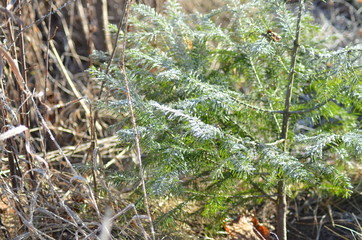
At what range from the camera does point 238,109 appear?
1.67 meters

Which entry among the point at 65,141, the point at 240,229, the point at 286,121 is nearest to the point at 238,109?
the point at 286,121

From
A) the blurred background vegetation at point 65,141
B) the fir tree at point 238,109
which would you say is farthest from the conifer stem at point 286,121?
the blurred background vegetation at point 65,141

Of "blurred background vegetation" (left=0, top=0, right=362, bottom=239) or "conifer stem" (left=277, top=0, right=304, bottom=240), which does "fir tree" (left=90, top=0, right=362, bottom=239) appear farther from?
"blurred background vegetation" (left=0, top=0, right=362, bottom=239)

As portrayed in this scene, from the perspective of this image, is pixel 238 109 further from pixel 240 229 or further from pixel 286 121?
pixel 240 229

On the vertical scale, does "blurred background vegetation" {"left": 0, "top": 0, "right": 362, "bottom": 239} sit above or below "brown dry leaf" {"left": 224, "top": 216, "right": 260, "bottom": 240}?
above

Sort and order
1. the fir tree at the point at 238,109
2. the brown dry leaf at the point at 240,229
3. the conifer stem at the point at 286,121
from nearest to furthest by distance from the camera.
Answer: the fir tree at the point at 238,109 < the conifer stem at the point at 286,121 < the brown dry leaf at the point at 240,229

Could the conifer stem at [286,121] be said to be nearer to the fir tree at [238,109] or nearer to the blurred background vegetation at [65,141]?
the fir tree at [238,109]

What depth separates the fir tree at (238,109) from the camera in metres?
1.49

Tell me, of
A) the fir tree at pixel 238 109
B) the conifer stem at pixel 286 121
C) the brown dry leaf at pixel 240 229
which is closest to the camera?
the fir tree at pixel 238 109

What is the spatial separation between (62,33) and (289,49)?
2.80m

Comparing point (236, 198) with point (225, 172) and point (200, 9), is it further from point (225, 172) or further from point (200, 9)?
point (200, 9)

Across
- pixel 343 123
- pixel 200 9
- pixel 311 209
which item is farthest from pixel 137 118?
pixel 200 9

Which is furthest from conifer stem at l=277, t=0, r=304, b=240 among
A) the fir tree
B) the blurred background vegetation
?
the blurred background vegetation

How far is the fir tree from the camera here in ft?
4.89
